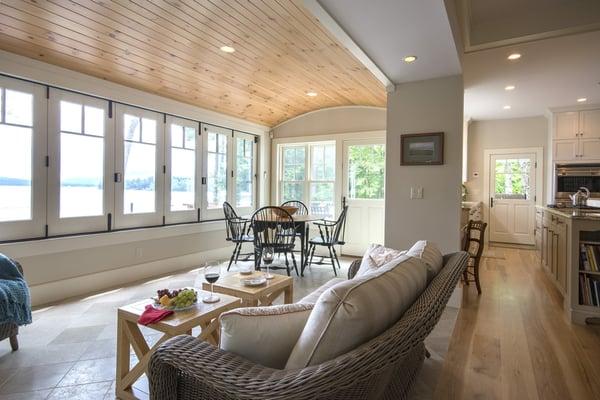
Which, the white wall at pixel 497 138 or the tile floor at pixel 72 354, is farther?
the white wall at pixel 497 138

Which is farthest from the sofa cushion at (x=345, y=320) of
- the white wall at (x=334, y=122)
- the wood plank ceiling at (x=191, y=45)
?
the white wall at (x=334, y=122)

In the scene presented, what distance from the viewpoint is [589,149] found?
5500 millimetres

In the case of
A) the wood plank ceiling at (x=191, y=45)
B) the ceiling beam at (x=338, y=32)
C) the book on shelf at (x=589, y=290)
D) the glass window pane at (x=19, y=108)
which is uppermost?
the wood plank ceiling at (x=191, y=45)

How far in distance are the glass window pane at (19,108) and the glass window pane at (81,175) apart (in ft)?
1.02

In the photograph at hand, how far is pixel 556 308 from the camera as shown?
10.3 feet

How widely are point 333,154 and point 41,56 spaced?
399 centimetres

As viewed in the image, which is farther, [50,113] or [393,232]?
[393,232]

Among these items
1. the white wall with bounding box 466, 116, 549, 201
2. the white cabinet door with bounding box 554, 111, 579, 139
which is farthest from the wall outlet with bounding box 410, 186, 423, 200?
the white cabinet door with bounding box 554, 111, 579, 139

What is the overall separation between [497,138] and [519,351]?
5369mm

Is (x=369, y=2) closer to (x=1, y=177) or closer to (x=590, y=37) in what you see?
(x=590, y=37)

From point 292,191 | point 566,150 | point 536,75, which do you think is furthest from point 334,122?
point 566,150

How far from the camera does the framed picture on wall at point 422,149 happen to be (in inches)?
130

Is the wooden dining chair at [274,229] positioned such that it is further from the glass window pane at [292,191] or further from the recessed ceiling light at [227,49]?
the recessed ceiling light at [227,49]

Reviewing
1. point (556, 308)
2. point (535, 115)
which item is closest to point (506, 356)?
point (556, 308)
